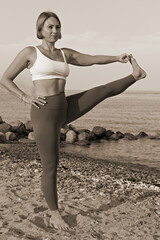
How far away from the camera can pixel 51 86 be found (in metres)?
4.41

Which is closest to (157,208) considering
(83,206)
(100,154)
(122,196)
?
(122,196)

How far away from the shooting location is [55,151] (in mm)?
4648

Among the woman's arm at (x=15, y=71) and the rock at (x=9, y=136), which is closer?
the woman's arm at (x=15, y=71)

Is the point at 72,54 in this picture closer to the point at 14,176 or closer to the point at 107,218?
the point at 107,218

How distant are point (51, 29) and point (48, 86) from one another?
0.65 meters

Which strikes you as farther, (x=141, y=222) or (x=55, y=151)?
(x=141, y=222)

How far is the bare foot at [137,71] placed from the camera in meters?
4.73

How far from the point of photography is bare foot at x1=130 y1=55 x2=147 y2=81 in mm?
4733

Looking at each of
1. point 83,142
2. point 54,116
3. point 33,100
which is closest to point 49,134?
point 54,116

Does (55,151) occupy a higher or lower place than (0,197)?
higher

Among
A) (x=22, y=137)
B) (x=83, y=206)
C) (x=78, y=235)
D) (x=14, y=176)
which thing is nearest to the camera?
(x=78, y=235)

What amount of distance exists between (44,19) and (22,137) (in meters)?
11.7

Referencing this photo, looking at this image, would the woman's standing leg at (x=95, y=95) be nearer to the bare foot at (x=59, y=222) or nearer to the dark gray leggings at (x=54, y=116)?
the dark gray leggings at (x=54, y=116)

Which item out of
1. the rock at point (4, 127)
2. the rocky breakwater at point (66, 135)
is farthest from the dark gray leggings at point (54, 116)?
the rock at point (4, 127)
